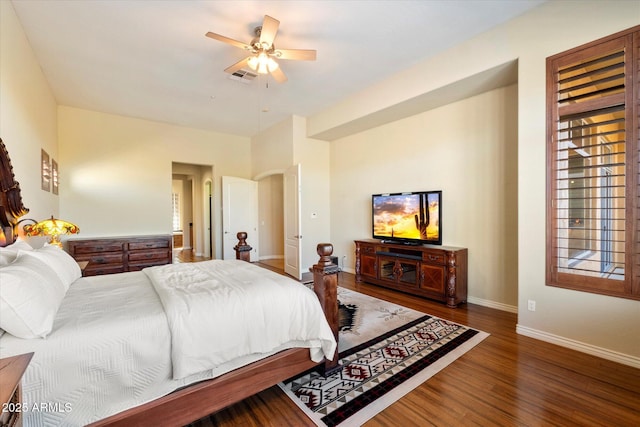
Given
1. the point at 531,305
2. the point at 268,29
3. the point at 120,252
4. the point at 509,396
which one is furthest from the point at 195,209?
the point at 509,396

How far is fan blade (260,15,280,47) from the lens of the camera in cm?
243

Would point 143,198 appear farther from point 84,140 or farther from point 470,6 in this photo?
point 470,6

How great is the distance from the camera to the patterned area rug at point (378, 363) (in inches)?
72.0

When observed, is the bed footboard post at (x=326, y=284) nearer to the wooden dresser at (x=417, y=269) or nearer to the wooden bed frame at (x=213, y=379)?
the wooden bed frame at (x=213, y=379)

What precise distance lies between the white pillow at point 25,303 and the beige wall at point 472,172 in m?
4.26

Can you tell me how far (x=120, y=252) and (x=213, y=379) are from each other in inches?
174

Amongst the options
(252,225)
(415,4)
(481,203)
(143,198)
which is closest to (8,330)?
(415,4)

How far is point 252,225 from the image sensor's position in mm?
6840

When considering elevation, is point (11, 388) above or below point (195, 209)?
below

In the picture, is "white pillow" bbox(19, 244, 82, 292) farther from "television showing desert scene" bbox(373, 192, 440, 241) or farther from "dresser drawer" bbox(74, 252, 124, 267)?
"television showing desert scene" bbox(373, 192, 440, 241)

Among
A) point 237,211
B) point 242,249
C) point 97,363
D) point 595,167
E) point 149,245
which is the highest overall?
point 595,167

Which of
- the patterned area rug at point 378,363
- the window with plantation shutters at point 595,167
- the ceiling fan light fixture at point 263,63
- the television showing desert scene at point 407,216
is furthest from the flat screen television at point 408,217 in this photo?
the ceiling fan light fixture at point 263,63

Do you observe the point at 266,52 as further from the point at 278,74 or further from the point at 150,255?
the point at 150,255

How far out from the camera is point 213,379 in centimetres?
157
